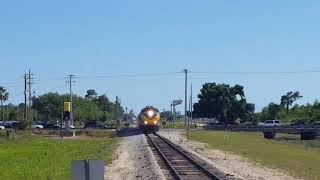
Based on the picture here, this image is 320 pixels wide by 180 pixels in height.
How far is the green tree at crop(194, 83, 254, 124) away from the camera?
162125mm

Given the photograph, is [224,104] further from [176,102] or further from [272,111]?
[272,111]

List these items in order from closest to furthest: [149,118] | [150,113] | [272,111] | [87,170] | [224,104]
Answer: [87,170] → [150,113] → [149,118] → [224,104] → [272,111]

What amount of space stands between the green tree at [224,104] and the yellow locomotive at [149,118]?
7232cm

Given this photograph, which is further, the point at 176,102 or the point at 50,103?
the point at 50,103

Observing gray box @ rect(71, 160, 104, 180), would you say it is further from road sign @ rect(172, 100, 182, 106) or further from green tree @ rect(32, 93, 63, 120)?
green tree @ rect(32, 93, 63, 120)

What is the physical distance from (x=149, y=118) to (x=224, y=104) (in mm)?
75018

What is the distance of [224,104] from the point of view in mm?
161625

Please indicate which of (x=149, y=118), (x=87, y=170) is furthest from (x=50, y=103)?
(x=87, y=170)

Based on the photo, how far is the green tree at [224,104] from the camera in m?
162

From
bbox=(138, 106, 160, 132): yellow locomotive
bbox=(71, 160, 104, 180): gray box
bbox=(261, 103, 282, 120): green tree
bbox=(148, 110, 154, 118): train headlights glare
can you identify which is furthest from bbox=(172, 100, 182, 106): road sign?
bbox=(71, 160, 104, 180): gray box

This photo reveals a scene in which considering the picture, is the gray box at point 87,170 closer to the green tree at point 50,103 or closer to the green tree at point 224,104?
the green tree at point 224,104

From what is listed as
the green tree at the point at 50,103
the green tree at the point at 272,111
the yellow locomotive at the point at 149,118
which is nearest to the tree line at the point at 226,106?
the green tree at the point at 272,111

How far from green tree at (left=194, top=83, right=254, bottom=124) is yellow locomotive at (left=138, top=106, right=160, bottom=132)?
237ft

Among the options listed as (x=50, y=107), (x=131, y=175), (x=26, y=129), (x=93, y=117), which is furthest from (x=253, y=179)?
(x=93, y=117)
